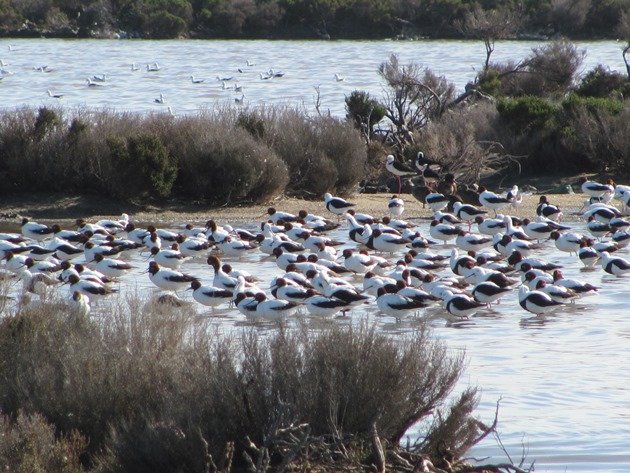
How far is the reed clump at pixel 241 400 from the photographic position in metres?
7.69

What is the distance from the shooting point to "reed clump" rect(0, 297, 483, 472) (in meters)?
7.69

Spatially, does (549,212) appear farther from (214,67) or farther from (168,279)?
(214,67)

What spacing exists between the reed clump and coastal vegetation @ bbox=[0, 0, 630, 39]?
64.8m

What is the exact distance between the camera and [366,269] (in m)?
17.6

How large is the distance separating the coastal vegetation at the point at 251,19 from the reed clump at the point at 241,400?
213 feet

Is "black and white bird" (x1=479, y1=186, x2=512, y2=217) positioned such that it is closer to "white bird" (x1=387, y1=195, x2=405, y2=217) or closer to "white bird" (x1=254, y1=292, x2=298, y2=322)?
"white bird" (x1=387, y1=195, x2=405, y2=217)

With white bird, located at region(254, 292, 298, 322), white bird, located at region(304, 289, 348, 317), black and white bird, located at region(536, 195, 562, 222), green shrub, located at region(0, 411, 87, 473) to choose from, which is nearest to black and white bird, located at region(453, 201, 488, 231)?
black and white bird, located at region(536, 195, 562, 222)

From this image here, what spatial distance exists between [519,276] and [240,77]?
39.4m

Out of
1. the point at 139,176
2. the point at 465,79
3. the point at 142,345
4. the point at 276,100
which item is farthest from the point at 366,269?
the point at 465,79

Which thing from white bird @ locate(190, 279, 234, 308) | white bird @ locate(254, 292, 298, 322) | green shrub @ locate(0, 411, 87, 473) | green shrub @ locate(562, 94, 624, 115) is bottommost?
white bird @ locate(190, 279, 234, 308)

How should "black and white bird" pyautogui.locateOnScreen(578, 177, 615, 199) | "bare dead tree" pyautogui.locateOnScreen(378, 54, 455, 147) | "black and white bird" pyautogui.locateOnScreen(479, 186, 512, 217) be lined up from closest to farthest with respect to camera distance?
1. "black and white bird" pyautogui.locateOnScreen(479, 186, 512, 217)
2. "black and white bird" pyautogui.locateOnScreen(578, 177, 615, 199)
3. "bare dead tree" pyautogui.locateOnScreen(378, 54, 455, 147)

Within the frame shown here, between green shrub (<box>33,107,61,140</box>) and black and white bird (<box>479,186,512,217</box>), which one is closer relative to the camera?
black and white bird (<box>479,186,512,217</box>)

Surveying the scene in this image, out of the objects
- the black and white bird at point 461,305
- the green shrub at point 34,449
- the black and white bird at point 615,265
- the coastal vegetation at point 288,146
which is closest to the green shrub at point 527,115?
the coastal vegetation at point 288,146

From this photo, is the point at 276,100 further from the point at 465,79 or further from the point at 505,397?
the point at 505,397
